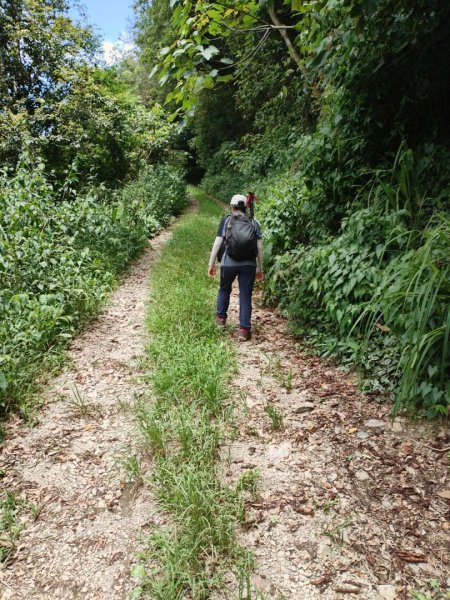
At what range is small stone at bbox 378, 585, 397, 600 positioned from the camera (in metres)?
1.92

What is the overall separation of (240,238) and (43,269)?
2.94 meters

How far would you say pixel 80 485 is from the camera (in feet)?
9.15

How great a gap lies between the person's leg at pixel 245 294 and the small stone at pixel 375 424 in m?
1.98

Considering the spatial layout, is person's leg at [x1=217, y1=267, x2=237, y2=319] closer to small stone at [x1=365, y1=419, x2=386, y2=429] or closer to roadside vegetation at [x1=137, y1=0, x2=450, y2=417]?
roadside vegetation at [x1=137, y1=0, x2=450, y2=417]

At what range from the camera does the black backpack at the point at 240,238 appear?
14.8 ft

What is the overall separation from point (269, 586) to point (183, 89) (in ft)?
10.1

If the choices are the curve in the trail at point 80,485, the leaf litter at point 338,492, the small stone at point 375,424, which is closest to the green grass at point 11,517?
the curve in the trail at point 80,485

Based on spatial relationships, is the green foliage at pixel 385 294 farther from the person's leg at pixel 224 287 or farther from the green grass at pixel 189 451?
the green grass at pixel 189 451

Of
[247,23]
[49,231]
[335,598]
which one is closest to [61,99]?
[49,231]

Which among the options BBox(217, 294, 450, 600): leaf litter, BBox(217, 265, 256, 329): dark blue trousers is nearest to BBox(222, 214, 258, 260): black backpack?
BBox(217, 265, 256, 329): dark blue trousers

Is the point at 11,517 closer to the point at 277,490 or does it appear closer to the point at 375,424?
the point at 277,490

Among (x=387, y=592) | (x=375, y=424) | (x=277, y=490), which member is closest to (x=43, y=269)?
(x=277, y=490)

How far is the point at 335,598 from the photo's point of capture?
6.37 ft

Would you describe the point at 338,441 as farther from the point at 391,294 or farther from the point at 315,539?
the point at 391,294
